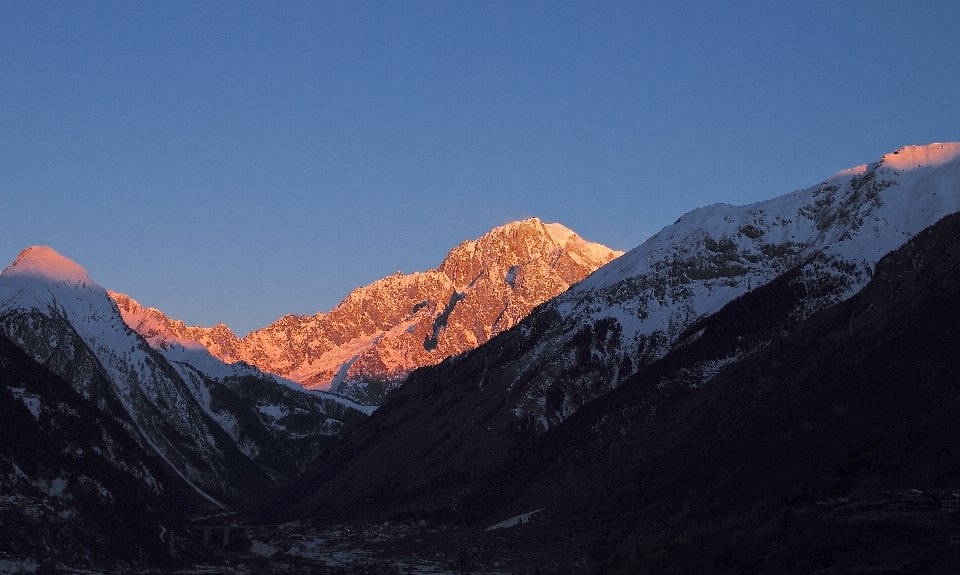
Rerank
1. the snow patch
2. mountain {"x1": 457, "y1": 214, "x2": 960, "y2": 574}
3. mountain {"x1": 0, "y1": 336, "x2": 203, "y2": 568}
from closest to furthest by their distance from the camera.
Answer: mountain {"x1": 457, "y1": 214, "x2": 960, "y2": 574} → mountain {"x1": 0, "y1": 336, "x2": 203, "y2": 568} → the snow patch

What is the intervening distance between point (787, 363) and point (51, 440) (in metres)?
101

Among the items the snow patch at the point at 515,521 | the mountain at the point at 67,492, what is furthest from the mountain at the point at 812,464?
the mountain at the point at 67,492

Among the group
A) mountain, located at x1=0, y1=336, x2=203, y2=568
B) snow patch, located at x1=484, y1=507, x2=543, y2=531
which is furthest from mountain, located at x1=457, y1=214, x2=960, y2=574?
mountain, located at x1=0, y1=336, x2=203, y2=568

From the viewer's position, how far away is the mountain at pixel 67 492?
146m

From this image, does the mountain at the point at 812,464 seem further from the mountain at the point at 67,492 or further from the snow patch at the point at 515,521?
the mountain at the point at 67,492

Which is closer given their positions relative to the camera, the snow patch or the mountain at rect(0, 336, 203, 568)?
the mountain at rect(0, 336, 203, 568)

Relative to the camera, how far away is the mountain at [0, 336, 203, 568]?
478 ft

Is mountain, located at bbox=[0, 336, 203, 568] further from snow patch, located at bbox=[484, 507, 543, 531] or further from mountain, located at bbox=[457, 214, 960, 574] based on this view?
mountain, located at bbox=[457, 214, 960, 574]

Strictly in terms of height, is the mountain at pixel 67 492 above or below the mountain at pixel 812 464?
above

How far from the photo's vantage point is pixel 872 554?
96.6 meters

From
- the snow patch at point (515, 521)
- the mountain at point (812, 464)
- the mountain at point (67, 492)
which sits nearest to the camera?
the mountain at point (812, 464)

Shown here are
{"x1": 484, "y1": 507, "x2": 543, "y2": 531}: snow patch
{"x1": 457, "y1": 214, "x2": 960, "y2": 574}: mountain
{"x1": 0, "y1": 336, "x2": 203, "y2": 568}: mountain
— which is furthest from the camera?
{"x1": 484, "y1": 507, "x2": 543, "y2": 531}: snow patch

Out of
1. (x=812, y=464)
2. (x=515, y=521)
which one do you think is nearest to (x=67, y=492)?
(x=515, y=521)

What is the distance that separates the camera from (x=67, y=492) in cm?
15738
